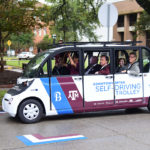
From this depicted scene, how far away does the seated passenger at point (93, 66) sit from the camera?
354 inches

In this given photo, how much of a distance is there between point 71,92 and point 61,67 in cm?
70

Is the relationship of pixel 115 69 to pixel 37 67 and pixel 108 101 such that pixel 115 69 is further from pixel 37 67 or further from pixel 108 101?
pixel 37 67

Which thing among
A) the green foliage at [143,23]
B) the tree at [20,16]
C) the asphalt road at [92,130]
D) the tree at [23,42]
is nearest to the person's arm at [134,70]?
the asphalt road at [92,130]

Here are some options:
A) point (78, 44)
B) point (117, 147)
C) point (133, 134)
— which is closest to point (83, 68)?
point (78, 44)

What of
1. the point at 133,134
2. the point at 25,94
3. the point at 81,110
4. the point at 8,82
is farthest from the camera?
the point at 8,82

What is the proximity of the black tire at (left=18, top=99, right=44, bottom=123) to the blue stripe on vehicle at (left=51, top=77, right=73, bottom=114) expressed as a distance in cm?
39

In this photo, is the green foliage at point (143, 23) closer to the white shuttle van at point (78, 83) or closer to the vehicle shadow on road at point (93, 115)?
the vehicle shadow on road at point (93, 115)

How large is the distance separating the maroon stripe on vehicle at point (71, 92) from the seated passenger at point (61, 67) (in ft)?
0.59

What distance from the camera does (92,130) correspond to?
757 cm

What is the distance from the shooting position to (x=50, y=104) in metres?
8.47

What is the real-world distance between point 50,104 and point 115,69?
1.99m

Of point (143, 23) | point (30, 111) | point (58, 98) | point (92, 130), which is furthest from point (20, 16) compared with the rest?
point (143, 23)

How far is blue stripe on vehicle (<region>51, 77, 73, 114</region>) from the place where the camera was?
849 cm

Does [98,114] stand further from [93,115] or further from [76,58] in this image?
[76,58]
